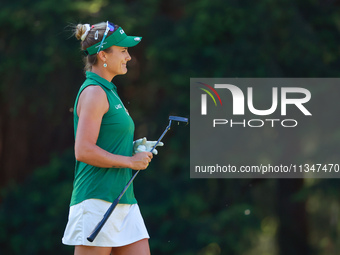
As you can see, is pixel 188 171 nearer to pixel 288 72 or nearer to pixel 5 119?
pixel 288 72

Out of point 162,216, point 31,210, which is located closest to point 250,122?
point 162,216

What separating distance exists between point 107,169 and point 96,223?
25 cm

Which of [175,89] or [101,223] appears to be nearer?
[101,223]

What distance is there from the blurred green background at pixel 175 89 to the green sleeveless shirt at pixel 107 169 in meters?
4.10

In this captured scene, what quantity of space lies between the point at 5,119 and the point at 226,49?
343 cm

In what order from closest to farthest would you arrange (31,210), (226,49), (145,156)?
(145,156)
(226,49)
(31,210)

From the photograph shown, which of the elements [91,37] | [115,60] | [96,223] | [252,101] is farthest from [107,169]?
[252,101]

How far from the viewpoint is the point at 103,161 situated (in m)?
2.88

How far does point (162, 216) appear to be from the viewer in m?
7.49

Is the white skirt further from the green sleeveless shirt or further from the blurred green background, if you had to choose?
the blurred green background

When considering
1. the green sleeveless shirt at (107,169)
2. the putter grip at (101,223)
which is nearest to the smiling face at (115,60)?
the green sleeveless shirt at (107,169)

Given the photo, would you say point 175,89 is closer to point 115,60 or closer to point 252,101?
point 252,101

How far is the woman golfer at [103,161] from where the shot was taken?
2.89 m

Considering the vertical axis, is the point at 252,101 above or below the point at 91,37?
above
